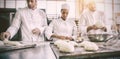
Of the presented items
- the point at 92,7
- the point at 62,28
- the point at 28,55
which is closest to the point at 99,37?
the point at 28,55

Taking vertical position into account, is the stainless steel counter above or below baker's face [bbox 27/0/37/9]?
below

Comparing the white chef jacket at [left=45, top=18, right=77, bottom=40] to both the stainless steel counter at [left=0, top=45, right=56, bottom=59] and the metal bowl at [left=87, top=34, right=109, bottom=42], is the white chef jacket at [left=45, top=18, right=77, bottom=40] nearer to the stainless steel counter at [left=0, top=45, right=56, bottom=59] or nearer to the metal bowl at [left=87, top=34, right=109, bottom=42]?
the metal bowl at [left=87, top=34, right=109, bottom=42]

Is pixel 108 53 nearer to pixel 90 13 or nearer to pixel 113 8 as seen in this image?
pixel 90 13

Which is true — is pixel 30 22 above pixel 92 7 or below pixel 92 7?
below

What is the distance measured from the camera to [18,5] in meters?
3.71

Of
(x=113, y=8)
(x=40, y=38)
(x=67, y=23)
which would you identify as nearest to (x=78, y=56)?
(x=40, y=38)

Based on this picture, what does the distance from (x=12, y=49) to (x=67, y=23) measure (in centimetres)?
182

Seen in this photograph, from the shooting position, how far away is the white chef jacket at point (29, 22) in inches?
95.9

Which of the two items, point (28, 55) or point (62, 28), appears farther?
point (62, 28)

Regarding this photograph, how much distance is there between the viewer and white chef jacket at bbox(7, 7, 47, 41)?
244 centimetres

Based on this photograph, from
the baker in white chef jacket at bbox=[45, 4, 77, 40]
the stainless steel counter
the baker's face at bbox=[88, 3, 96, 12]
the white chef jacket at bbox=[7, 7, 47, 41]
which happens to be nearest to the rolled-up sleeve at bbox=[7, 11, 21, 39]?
the white chef jacket at bbox=[7, 7, 47, 41]

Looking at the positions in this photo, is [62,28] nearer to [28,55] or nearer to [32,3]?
[32,3]

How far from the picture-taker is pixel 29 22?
252cm

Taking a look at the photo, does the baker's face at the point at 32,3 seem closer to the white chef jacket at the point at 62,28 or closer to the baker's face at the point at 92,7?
the white chef jacket at the point at 62,28
